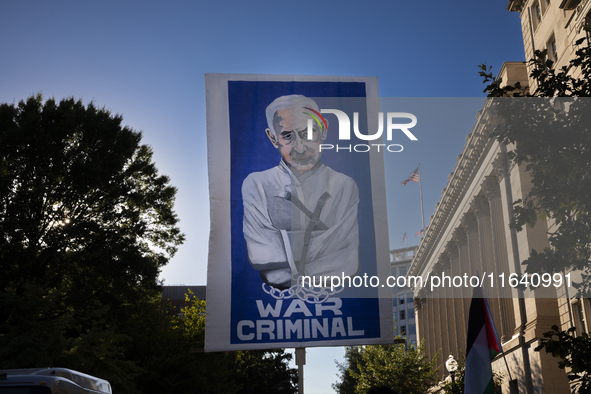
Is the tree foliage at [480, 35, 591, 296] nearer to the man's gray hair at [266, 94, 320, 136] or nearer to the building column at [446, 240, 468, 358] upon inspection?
the man's gray hair at [266, 94, 320, 136]

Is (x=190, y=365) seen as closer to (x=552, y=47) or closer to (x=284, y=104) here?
(x=284, y=104)

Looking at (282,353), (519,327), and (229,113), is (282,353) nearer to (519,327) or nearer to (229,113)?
(519,327)

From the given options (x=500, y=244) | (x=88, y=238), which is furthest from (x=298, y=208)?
(x=500, y=244)

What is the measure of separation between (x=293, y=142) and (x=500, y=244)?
766 inches

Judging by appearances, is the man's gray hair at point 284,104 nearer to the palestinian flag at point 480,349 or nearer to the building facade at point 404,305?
the palestinian flag at point 480,349

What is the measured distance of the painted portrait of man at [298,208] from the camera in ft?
62.0

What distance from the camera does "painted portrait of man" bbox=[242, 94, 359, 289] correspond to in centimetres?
A: 1889

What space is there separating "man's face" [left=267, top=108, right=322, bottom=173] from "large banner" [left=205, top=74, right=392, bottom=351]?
3cm

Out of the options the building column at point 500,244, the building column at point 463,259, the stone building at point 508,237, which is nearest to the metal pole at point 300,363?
the stone building at point 508,237

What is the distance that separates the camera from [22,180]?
31.3m

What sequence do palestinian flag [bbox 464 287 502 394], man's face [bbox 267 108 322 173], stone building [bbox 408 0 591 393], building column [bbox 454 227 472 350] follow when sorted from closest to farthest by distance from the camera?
palestinian flag [bbox 464 287 502 394] → man's face [bbox 267 108 322 173] → stone building [bbox 408 0 591 393] → building column [bbox 454 227 472 350]

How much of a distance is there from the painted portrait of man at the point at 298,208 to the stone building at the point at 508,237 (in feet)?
29.2

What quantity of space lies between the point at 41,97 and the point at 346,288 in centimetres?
2333

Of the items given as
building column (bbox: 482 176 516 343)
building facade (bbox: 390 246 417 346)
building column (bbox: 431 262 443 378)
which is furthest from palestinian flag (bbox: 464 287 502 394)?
building facade (bbox: 390 246 417 346)
